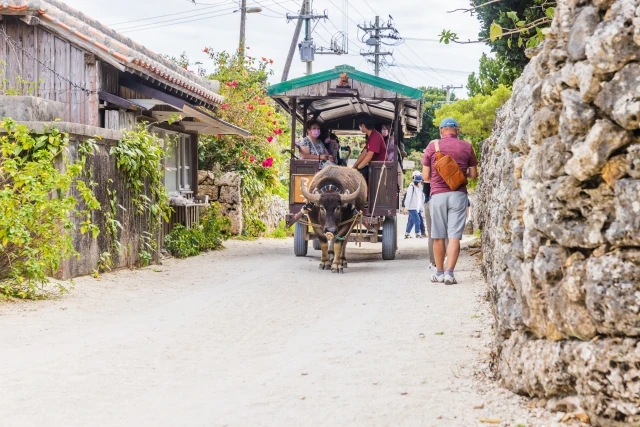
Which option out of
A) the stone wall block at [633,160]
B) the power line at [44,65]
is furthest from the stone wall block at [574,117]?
the power line at [44,65]

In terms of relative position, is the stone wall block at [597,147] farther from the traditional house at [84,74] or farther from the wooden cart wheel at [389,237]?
the wooden cart wheel at [389,237]

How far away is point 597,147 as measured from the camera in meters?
4.12

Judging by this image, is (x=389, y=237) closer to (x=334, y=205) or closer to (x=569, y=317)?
(x=334, y=205)

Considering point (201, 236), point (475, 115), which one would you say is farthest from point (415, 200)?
point (201, 236)

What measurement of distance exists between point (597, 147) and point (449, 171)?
6.11 metres

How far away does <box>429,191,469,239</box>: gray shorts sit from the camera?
1034 cm

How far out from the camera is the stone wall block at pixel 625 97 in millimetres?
3906

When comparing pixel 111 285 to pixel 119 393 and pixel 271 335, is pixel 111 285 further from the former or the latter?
pixel 119 393

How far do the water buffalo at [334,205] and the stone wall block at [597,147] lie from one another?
28.6ft

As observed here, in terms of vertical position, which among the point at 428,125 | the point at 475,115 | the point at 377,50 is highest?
the point at 377,50

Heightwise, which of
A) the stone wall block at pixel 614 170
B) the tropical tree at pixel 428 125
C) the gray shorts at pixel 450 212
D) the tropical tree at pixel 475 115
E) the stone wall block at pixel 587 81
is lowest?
the gray shorts at pixel 450 212

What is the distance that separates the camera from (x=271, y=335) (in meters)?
7.50

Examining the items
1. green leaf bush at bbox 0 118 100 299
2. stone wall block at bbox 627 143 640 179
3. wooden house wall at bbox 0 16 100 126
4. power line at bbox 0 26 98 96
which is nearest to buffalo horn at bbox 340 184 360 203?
wooden house wall at bbox 0 16 100 126

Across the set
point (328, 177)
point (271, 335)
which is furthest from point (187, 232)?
point (271, 335)
